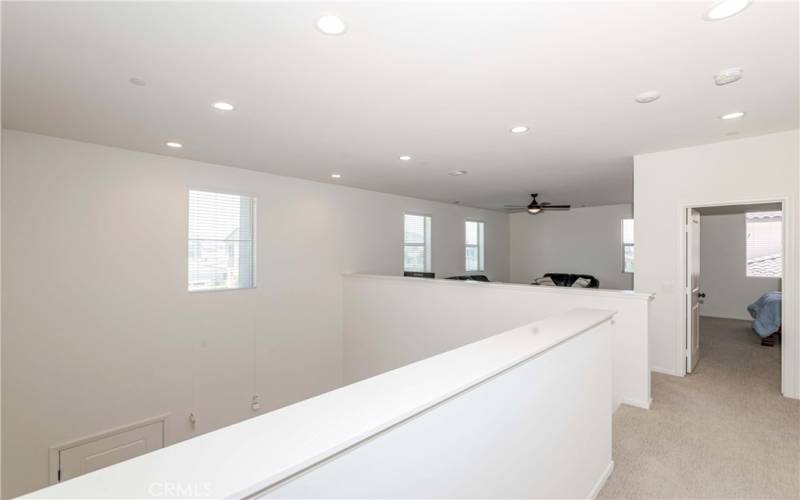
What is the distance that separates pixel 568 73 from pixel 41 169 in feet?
14.9

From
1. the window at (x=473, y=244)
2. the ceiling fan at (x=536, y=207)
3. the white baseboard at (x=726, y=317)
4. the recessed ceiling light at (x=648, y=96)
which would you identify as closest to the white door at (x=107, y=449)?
the recessed ceiling light at (x=648, y=96)

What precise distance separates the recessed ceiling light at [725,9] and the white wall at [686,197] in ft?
8.92

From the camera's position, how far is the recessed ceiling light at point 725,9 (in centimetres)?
165

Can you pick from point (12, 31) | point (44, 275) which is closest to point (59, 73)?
point (12, 31)

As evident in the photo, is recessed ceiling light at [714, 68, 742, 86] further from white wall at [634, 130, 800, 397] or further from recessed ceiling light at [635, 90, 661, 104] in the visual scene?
white wall at [634, 130, 800, 397]

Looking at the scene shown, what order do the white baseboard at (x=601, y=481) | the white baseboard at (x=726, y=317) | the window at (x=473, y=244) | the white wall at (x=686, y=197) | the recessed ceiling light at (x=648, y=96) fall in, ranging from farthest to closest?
the window at (x=473, y=244)
the white baseboard at (x=726, y=317)
the white wall at (x=686, y=197)
the recessed ceiling light at (x=648, y=96)
the white baseboard at (x=601, y=481)

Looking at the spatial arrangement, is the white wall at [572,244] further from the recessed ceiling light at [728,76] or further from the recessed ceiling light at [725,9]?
the recessed ceiling light at [725,9]

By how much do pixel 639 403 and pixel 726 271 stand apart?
6.20 meters

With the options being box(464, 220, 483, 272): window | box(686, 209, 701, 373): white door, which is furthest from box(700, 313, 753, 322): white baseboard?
box(464, 220, 483, 272): window

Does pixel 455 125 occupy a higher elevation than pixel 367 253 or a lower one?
higher

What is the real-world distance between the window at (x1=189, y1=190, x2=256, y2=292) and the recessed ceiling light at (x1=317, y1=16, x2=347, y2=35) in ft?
11.2

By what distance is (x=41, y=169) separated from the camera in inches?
137

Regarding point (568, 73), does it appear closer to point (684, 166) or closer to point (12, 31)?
point (684, 166)

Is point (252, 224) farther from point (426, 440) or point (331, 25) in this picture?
point (426, 440)
